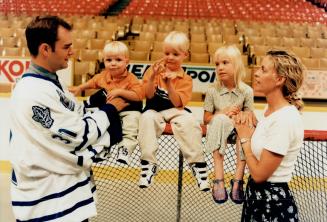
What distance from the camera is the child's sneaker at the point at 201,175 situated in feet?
6.61

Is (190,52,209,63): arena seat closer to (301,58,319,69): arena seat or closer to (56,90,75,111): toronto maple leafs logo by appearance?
(301,58,319,69): arena seat

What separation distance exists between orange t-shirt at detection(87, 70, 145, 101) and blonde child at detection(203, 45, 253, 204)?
1.29ft

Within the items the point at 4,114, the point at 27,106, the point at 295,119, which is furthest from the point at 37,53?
the point at 4,114

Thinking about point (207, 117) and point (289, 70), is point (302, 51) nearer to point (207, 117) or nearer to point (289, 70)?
point (207, 117)

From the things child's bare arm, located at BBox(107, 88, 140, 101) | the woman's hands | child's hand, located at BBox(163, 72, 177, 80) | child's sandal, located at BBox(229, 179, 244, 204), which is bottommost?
child's sandal, located at BBox(229, 179, 244, 204)

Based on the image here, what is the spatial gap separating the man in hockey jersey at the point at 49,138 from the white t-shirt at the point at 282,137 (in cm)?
65

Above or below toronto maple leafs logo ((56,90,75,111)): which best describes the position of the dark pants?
below

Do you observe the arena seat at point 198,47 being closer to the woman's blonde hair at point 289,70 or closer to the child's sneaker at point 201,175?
the child's sneaker at point 201,175

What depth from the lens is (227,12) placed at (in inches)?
496

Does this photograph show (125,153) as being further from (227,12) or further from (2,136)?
(227,12)

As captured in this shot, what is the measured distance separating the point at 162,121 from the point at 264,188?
24.3 inches

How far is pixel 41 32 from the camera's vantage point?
1.58 meters

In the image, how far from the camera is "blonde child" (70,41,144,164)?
1931mm

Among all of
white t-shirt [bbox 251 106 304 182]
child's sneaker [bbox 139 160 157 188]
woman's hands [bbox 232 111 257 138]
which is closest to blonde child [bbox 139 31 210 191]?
child's sneaker [bbox 139 160 157 188]
